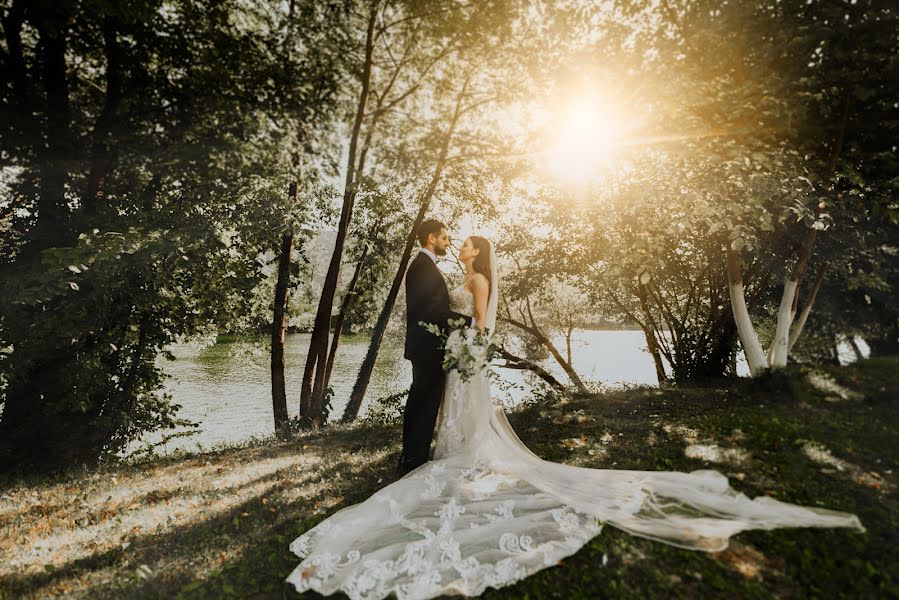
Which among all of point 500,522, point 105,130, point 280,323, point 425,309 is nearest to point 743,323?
point 425,309

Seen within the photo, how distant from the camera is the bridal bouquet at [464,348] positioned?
18.9ft

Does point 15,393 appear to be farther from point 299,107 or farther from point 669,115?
point 669,115

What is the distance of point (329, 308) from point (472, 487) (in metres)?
8.21

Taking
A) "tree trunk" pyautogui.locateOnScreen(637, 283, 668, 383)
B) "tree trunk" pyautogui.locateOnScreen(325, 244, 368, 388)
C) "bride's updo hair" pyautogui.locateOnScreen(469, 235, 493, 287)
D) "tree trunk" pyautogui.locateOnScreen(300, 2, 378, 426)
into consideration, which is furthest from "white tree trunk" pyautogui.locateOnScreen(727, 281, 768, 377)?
"tree trunk" pyautogui.locateOnScreen(325, 244, 368, 388)

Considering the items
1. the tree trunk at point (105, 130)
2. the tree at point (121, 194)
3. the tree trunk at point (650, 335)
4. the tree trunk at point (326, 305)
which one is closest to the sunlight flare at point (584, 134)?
the tree trunk at point (650, 335)

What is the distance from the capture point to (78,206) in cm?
906

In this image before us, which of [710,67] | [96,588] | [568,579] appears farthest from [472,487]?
[710,67]

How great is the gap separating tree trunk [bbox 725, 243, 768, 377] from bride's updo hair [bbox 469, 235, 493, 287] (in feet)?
18.9

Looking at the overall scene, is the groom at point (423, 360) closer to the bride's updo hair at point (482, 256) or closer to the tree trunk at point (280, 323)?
the bride's updo hair at point (482, 256)

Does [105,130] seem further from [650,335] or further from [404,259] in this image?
[650,335]

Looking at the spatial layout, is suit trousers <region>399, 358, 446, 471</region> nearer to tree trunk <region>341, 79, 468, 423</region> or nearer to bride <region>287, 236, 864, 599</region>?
bride <region>287, 236, 864, 599</region>

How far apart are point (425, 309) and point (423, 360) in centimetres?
68

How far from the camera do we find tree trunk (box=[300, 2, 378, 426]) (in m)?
12.3

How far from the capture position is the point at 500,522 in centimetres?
424
